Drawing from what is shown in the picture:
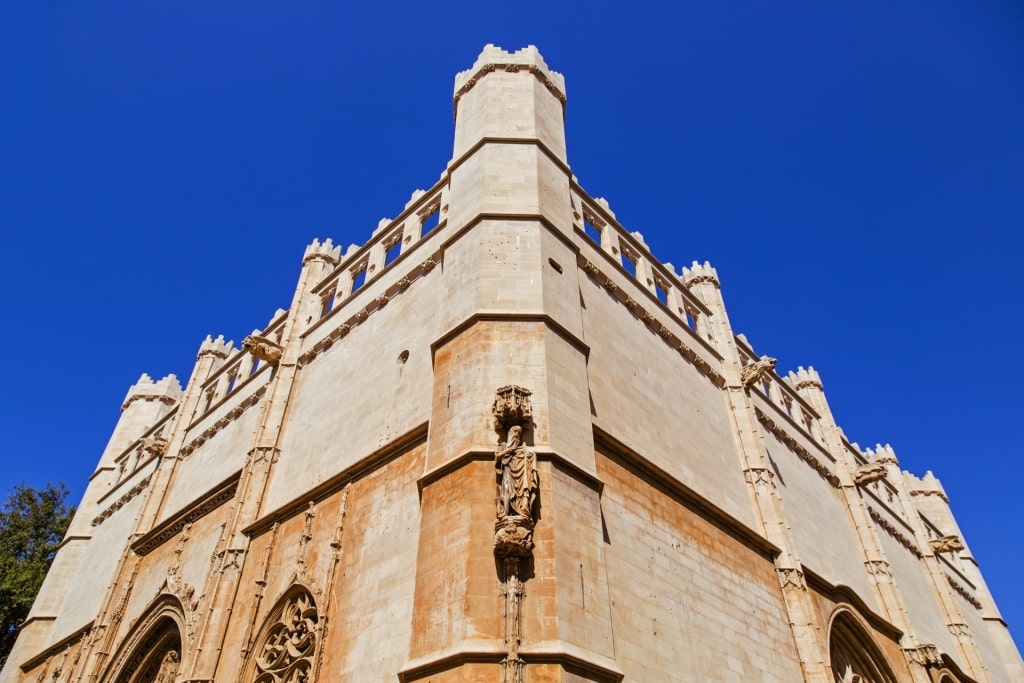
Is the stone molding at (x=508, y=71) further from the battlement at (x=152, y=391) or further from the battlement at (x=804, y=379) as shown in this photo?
the battlement at (x=152, y=391)

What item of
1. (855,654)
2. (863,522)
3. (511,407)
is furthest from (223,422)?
(863,522)

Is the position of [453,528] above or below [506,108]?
below

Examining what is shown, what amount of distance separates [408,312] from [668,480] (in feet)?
21.1

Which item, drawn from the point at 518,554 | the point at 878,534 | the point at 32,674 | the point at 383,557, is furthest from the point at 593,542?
the point at 32,674

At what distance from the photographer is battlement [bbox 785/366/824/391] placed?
27125 millimetres

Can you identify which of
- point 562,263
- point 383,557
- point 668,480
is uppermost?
point 562,263

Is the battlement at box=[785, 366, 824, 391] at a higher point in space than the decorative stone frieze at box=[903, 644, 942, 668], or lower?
higher

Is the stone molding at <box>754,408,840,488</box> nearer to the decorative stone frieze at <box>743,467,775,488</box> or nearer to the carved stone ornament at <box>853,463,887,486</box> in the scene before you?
the carved stone ornament at <box>853,463,887,486</box>

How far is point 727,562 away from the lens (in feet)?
43.9

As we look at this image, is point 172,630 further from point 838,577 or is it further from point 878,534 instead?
point 878,534

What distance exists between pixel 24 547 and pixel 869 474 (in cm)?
3149

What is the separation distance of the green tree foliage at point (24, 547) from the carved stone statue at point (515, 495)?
24.7 meters

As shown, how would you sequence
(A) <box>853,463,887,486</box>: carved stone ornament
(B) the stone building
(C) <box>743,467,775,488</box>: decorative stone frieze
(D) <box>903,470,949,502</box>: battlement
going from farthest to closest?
(D) <box>903,470,949,502</box>: battlement, (A) <box>853,463,887,486</box>: carved stone ornament, (C) <box>743,467,775,488</box>: decorative stone frieze, (B) the stone building

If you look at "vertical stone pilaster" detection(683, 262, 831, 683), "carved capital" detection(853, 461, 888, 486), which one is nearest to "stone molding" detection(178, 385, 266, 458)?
"vertical stone pilaster" detection(683, 262, 831, 683)
